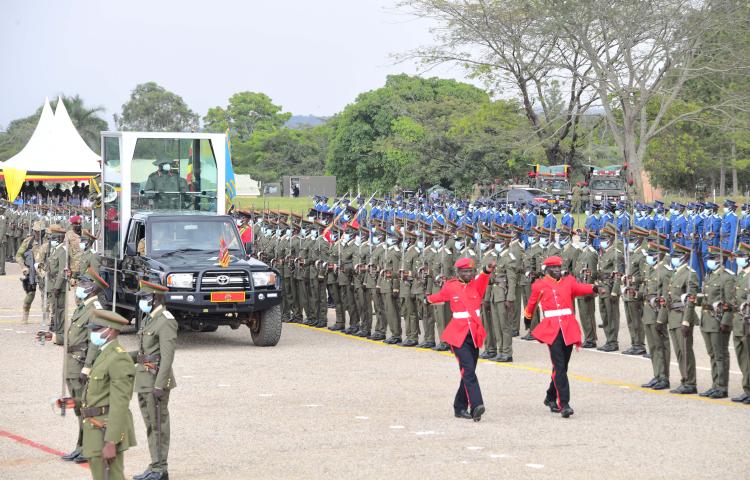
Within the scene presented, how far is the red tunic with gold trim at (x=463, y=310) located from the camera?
12.7 m

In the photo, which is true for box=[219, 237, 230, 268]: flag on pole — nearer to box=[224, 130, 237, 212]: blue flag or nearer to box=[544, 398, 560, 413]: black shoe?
box=[224, 130, 237, 212]: blue flag

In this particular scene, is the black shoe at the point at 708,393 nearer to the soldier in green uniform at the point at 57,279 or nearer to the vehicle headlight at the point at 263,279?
the vehicle headlight at the point at 263,279

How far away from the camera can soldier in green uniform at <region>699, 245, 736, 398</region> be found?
13.7 meters

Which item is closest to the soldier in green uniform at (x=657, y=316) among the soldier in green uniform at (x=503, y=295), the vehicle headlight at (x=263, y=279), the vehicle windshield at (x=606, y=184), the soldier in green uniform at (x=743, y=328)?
the soldier in green uniform at (x=743, y=328)

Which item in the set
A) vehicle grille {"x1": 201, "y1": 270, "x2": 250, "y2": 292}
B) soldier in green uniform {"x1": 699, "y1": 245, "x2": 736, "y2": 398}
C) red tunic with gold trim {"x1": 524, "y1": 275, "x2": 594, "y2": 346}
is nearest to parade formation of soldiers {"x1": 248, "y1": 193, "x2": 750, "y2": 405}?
soldier in green uniform {"x1": 699, "y1": 245, "x2": 736, "y2": 398}

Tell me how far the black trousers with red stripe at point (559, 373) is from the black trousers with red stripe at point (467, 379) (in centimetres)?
81

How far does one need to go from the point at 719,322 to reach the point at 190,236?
8950 millimetres

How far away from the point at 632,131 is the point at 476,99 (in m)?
30.2

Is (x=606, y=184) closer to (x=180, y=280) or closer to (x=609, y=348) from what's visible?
(x=609, y=348)

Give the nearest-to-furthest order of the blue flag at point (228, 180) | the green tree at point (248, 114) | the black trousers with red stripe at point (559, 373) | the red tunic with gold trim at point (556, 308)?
the black trousers with red stripe at point (559, 373) → the red tunic with gold trim at point (556, 308) → the blue flag at point (228, 180) → the green tree at point (248, 114)

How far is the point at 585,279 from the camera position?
19.2m

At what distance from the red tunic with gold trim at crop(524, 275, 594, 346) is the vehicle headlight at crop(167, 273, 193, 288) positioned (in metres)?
6.47

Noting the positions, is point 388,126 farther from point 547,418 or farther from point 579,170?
point 547,418

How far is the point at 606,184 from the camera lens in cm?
4669
